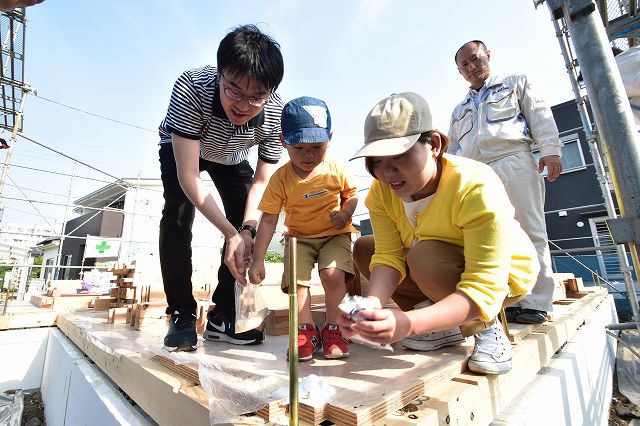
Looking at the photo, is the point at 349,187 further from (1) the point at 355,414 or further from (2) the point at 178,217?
(1) the point at 355,414

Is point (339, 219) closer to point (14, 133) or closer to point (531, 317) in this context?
point (531, 317)

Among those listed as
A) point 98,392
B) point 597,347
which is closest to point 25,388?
point 98,392

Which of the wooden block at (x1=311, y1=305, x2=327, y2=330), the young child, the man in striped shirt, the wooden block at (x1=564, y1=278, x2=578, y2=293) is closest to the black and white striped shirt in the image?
the man in striped shirt

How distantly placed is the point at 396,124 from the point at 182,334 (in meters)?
1.22

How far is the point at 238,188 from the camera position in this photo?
1865mm

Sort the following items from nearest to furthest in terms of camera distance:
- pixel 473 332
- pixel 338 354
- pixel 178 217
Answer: pixel 473 332 → pixel 338 354 → pixel 178 217

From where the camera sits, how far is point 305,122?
1.51 meters

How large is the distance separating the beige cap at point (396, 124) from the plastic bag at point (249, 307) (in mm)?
838

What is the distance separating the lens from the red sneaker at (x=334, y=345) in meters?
1.26

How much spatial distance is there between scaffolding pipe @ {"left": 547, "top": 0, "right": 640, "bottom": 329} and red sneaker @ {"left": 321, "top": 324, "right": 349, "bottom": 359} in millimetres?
974

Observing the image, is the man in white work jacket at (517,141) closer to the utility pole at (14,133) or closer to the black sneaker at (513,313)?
the black sneaker at (513,313)

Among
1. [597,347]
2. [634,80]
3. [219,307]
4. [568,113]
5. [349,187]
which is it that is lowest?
[597,347]

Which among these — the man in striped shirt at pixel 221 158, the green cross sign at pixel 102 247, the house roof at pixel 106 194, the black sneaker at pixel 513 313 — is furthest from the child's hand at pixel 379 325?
the house roof at pixel 106 194

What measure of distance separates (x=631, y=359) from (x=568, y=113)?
7.33 meters
